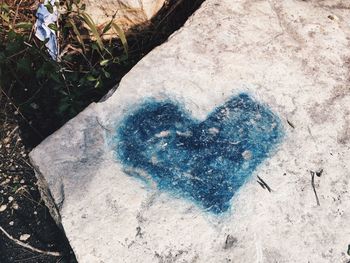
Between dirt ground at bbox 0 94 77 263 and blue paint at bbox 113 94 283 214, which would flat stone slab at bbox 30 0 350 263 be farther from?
dirt ground at bbox 0 94 77 263

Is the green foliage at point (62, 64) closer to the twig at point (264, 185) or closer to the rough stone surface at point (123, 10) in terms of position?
the rough stone surface at point (123, 10)

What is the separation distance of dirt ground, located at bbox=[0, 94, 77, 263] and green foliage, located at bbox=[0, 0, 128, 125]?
0.15 m

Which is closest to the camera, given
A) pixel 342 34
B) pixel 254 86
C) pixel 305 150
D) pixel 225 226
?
pixel 225 226

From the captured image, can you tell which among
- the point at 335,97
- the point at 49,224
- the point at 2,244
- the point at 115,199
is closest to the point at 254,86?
the point at 335,97

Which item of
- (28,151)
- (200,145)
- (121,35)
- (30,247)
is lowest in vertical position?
(30,247)

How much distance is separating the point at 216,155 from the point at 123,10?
2.91 feet

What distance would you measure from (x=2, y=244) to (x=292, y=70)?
4.35 feet

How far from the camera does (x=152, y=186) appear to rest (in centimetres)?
179

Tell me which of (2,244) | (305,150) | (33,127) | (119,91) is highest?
(119,91)

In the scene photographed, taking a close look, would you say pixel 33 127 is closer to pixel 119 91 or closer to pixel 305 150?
pixel 119 91

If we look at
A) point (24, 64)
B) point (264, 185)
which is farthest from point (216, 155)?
point (24, 64)

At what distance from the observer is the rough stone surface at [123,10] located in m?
2.33

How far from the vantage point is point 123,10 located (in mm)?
2361

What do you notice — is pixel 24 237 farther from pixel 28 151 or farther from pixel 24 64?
pixel 24 64
